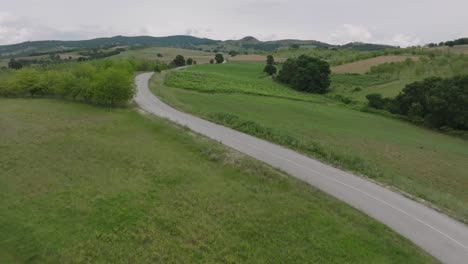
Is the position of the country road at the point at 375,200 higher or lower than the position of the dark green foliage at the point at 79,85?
lower

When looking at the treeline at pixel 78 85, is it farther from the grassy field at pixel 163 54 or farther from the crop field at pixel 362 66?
the grassy field at pixel 163 54

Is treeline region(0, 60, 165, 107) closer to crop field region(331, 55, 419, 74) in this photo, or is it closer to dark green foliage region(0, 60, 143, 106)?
dark green foliage region(0, 60, 143, 106)

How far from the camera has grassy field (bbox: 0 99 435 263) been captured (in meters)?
14.5

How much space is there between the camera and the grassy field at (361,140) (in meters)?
24.2

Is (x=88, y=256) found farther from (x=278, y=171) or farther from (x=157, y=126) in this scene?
(x=157, y=126)

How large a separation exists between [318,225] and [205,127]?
1816 centimetres

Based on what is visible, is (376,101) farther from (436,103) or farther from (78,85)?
(78,85)

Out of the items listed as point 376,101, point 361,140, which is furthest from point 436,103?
point 361,140

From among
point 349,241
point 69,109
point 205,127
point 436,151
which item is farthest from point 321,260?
point 69,109

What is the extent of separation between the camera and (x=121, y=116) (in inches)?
1406

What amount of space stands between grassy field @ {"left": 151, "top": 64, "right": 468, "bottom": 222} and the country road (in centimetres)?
124

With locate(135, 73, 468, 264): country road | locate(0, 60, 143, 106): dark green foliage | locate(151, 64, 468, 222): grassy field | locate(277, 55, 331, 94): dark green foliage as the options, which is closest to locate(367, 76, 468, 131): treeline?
locate(151, 64, 468, 222): grassy field

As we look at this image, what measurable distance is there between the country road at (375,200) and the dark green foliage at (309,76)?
53995 millimetres

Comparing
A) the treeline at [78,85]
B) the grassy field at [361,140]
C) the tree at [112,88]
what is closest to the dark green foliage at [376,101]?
the grassy field at [361,140]
